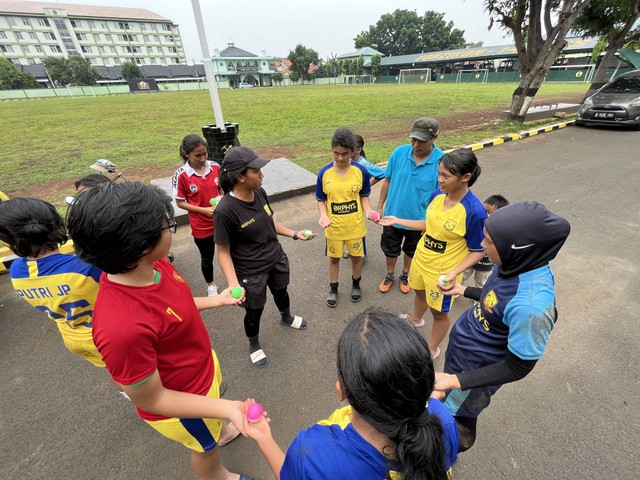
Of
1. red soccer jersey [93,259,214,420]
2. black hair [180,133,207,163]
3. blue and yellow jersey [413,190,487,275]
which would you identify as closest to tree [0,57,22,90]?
black hair [180,133,207,163]

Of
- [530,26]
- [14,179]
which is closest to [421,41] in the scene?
[530,26]

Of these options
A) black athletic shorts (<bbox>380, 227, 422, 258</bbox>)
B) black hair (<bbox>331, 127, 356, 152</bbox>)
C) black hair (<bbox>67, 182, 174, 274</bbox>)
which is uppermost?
black hair (<bbox>67, 182, 174, 274</bbox>)

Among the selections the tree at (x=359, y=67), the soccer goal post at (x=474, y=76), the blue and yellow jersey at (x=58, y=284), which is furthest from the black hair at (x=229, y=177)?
the tree at (x=359, y=67)

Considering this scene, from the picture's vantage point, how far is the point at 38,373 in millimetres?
2850

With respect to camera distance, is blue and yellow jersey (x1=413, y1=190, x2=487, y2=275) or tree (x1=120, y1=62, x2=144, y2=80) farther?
tree (x1=120, y1=62, x2=144, y2=80)

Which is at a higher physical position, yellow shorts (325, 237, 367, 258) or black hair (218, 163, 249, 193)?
black hair (218, 163, 249, 193)

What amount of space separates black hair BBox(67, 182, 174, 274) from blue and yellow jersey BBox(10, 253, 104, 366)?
31.3 inches

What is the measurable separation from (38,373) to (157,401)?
264cm

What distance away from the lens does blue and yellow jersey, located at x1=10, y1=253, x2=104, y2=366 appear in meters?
1.75

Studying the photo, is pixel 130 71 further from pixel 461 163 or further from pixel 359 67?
pixel 461 163

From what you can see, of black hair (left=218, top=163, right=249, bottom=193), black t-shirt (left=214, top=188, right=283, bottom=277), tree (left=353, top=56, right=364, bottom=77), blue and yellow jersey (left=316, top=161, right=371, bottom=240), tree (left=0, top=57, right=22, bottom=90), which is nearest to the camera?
black hair (left=218, top=163, right=249, bottom=193)

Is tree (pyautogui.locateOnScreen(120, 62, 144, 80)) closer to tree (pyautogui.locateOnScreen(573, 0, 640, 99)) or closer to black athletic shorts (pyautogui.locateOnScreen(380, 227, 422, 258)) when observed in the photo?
tree (pyautogui.locateOnScreen(573, 0, 640, 99))

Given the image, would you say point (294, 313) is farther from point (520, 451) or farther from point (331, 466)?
point (331, 466)

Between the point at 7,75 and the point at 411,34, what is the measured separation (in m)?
79.8
